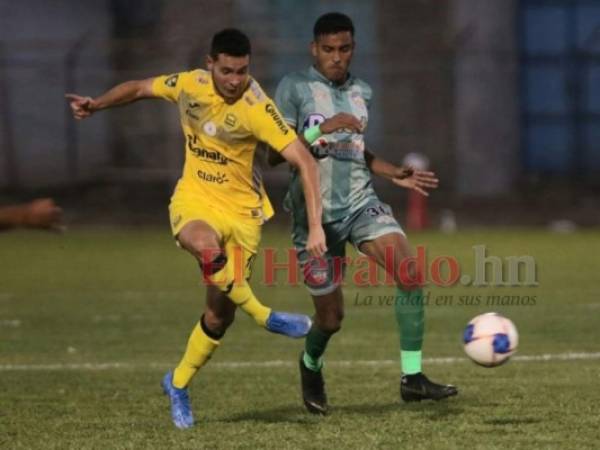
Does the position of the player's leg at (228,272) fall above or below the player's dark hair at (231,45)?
below

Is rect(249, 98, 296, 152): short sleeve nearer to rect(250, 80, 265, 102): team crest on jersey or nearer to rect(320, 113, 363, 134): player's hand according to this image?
rect(250, 80, 265, 102): team crest on jersey

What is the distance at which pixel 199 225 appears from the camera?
864 cm

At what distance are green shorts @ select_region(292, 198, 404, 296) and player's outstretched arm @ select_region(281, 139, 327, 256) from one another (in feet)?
2.25

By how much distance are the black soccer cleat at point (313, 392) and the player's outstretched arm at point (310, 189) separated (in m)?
1.08

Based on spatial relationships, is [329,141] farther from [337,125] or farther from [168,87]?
[168,87]

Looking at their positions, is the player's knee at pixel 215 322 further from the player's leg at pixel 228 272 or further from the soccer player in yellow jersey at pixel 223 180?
the player's leg at pixel 228 272

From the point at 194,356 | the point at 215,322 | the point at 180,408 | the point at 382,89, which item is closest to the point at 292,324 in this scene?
the point at 215,322

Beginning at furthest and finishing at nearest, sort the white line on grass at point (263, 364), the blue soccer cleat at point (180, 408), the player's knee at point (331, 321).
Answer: the white line on grass at point (263, 364) < the player's knee at point (331, 321) < the blue soccer cleat at point (180, 408)

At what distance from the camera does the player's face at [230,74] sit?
338 inches

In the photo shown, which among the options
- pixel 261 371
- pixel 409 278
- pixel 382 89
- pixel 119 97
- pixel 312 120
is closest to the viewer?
pixel 119 97

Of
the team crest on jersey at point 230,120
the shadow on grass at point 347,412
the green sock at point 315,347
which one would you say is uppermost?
the team crest on jersey at point 230,120

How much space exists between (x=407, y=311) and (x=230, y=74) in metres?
1.77

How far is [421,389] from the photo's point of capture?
9156 millimetres

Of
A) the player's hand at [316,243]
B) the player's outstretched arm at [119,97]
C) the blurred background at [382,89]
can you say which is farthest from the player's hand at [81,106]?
the blurred background at [382,89]
